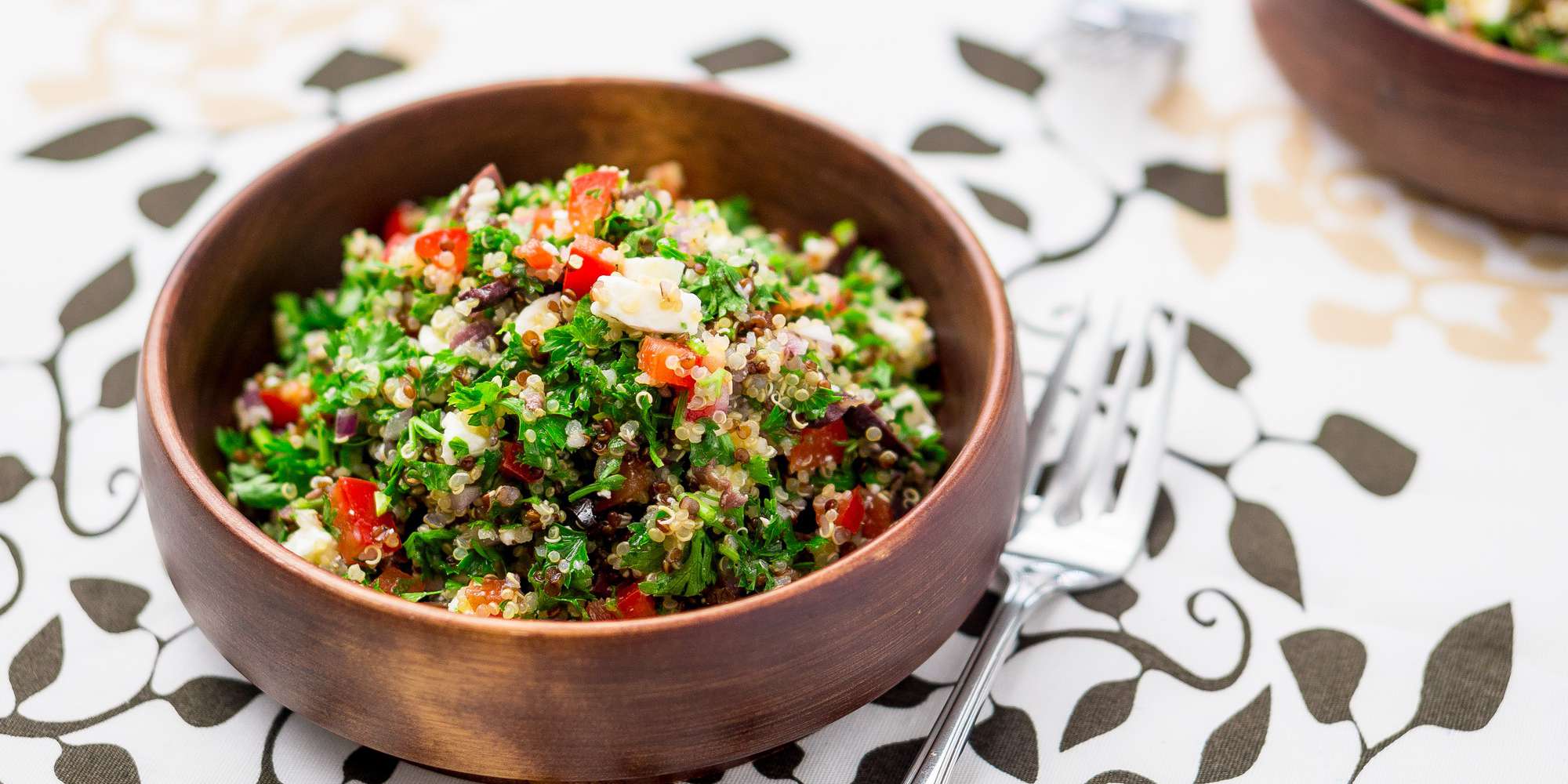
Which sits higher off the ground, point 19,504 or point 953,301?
point 953,301

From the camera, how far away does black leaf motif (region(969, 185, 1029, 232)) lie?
3.27m

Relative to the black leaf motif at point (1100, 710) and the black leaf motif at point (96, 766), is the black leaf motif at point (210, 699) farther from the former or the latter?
the black leaf motif at point (1100, 710)

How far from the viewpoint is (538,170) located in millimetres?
2787

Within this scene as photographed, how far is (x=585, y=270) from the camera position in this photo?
2.00m

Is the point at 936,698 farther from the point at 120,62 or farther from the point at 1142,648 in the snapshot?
the point at 120,62

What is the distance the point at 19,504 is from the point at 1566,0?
12.4 feet

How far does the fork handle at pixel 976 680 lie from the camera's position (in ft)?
6.42

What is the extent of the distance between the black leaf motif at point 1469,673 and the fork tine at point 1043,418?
81 centimetres

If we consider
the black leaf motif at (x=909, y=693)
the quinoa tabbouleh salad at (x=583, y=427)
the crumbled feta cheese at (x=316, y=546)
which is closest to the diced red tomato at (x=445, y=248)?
the quinoa tabbouleh salad at (x=583, y=427)

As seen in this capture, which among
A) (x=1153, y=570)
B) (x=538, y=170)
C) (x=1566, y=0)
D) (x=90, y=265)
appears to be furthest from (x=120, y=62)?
(x=1566, y=0)

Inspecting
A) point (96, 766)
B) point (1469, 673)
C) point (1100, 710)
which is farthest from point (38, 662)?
point (1469, 673)

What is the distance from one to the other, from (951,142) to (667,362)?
190 cm

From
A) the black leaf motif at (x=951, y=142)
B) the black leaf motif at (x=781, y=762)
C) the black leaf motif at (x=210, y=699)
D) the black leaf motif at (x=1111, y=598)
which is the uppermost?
the black leaf motif at (x=951, y=142)

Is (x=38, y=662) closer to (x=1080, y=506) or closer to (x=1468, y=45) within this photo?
(x=1080, y=506)
